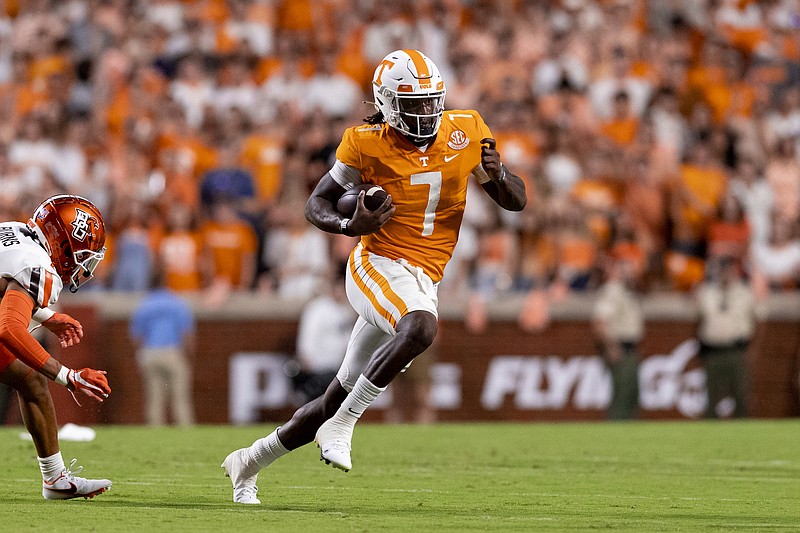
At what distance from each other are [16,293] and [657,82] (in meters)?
11.5

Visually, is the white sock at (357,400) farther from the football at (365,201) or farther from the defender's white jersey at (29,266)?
the defender's white jersey at (29,266)

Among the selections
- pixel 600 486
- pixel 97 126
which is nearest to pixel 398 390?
pixel 97 126

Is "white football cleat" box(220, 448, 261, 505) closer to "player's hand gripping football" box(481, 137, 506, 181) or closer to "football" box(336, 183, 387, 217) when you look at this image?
"football" box(336, 183, 387, 217)

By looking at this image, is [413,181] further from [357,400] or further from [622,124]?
[622,124]

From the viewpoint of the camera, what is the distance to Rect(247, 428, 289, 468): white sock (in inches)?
294

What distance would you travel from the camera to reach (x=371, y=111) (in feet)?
53.2

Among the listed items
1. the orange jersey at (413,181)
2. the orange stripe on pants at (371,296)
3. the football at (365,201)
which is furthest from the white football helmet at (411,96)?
the orange stripe on pants at (371,296)

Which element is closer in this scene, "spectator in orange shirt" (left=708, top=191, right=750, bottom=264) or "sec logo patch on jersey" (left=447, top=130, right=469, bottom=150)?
"sec logo patch on jersey" (left=447, top=130, right=469, bottom=150)

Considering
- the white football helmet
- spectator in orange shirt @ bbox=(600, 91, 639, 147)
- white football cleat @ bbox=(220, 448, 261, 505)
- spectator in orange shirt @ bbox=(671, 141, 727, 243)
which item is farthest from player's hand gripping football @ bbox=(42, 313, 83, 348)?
spectator in orange shirt @ bbox=(600, 91, 639, 147)

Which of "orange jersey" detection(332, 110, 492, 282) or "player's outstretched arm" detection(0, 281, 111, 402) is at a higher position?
"orange jersey" detection(332, 110, 492, 282)

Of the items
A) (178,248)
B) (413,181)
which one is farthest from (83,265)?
(178,248)

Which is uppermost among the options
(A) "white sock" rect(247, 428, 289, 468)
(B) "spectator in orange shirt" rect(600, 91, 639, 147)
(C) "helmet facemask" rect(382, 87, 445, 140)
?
(C) "helmet facemask" rect(382, 87, 445, 140)

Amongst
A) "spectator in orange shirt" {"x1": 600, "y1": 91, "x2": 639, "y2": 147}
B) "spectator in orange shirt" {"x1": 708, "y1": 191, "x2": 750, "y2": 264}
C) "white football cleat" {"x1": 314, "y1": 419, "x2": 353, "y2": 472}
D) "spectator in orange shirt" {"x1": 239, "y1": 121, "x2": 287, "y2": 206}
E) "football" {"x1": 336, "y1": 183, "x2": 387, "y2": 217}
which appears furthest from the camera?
"spectator in orange shirt" {"x1": 600, "y1": 91, "x2": 639, "y2": 147}

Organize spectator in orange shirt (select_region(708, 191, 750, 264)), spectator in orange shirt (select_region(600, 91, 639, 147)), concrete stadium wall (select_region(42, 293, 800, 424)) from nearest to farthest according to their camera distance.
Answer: concrete stadium wall (select_region(42, 293, 800, 424)) < spectator in orange shirt (select_region(708, 191, 750, 264)) < spectator in orange shirt (select_region(600, 91, 639, 147))
